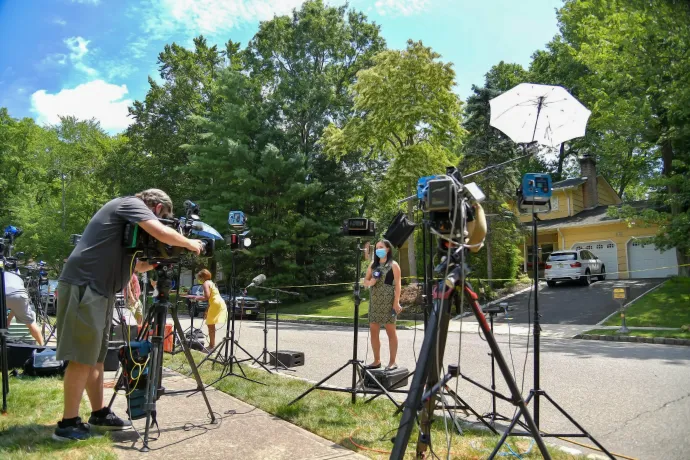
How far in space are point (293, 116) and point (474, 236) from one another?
28309mm

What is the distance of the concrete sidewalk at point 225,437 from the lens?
3529 millimetres

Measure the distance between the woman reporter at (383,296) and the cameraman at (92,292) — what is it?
305 cm

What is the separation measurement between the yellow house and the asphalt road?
48.7 ft

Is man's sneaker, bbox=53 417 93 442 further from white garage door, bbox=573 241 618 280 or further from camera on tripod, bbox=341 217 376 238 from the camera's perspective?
white garage door, bbox=573 241 618 280

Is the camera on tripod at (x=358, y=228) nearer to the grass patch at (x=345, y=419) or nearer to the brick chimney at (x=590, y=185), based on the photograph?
the grass patch at (x=345, y=419)

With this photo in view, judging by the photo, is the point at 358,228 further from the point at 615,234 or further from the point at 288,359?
the point at 615,234

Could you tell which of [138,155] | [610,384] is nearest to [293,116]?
[138,155]

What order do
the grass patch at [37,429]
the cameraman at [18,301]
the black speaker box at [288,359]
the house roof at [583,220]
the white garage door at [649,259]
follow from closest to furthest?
1. the grass patch at [37,429]
2. the cameraman at [18,301]
3. the black speaker box at [288,359]
4. the white garage door at [649,259]
5. the house roof at [583,220]

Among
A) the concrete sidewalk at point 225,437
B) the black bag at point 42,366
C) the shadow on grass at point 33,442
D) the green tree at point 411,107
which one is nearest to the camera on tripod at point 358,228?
the concrete sidewalk at point 225,437

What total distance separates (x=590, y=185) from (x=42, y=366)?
33.1 m

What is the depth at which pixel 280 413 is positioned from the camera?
455cm

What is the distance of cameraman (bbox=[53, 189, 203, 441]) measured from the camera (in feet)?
11.8

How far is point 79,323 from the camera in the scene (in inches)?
141

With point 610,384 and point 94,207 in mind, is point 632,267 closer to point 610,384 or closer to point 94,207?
point 610,384
